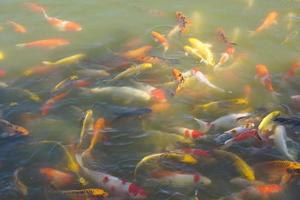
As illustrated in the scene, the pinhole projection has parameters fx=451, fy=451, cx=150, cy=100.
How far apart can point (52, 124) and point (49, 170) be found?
3.52 ft

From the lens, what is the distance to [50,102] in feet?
24.1

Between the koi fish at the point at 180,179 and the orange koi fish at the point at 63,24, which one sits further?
the orange koi fish at the point at 63,24

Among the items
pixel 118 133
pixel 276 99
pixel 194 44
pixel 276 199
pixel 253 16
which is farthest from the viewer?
pixel 253 16

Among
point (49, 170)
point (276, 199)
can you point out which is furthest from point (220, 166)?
point (49, 170)

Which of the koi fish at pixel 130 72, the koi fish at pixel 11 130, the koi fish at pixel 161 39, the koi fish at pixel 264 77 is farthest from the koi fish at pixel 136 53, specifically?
the koi fish at pixel 11 130

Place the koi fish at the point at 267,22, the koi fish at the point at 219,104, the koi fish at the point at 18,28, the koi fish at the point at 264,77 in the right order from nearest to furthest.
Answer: the koi fish at the point at 219,104
the koi fish at the point at 264,77
the koi fish at the point at 267,22
the koi fish at the point at 18,28

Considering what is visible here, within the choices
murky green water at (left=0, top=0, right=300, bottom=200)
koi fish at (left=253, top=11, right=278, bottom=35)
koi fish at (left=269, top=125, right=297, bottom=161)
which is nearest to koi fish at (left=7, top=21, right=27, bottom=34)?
murky green water at (left=0, top=0, right=300, bottom=200)

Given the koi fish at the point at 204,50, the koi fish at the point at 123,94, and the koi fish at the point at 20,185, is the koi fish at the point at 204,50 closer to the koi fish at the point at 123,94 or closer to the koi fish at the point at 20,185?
Result: the koi fish at the point at 123,94

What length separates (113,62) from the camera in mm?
8312

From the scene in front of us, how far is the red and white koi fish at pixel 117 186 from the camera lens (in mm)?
5633

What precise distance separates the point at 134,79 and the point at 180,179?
2.47m

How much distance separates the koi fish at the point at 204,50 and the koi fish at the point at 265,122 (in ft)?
6.15

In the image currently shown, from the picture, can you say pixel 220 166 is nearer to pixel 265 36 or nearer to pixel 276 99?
pixel 276 99

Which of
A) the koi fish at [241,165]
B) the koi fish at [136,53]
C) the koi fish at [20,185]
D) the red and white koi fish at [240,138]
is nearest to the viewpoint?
the koi fish at [20,185]
